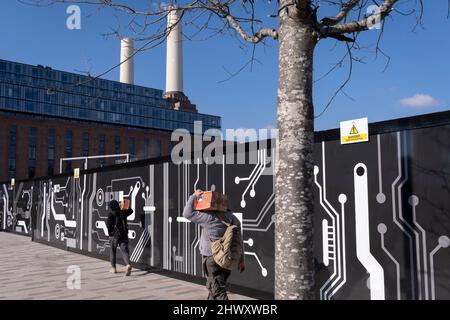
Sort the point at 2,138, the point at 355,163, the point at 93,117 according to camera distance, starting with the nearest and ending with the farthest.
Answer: the point at 355,163 → the point at 2,138 → the point at 93,117

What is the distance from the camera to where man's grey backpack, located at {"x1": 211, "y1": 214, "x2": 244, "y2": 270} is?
5.80 metres

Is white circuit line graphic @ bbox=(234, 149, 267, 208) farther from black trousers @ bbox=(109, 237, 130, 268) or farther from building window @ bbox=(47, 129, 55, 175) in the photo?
building window @ bbox=(47, 129, 55, 175)

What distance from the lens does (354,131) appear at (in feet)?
22.2

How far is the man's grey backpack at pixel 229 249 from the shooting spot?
5801 millimetres

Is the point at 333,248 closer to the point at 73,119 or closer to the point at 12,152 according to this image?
the point at 12,152

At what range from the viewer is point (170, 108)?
10312 centimetres

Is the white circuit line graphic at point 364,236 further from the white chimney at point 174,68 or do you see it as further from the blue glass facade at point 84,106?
the blue glass facade at point 84,106

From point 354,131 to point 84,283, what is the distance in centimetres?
639

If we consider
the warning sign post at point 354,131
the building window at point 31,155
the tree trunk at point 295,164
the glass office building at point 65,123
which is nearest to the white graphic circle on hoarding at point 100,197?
the warning sign post at point 354,131

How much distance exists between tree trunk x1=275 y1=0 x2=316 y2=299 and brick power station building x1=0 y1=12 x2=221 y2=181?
72.9 metres

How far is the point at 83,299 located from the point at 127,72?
3358 inches

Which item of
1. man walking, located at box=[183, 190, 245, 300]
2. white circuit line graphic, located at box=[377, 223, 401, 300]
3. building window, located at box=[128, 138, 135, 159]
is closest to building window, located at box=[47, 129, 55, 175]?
building window, located at box=[128, 138, 135, 159]
